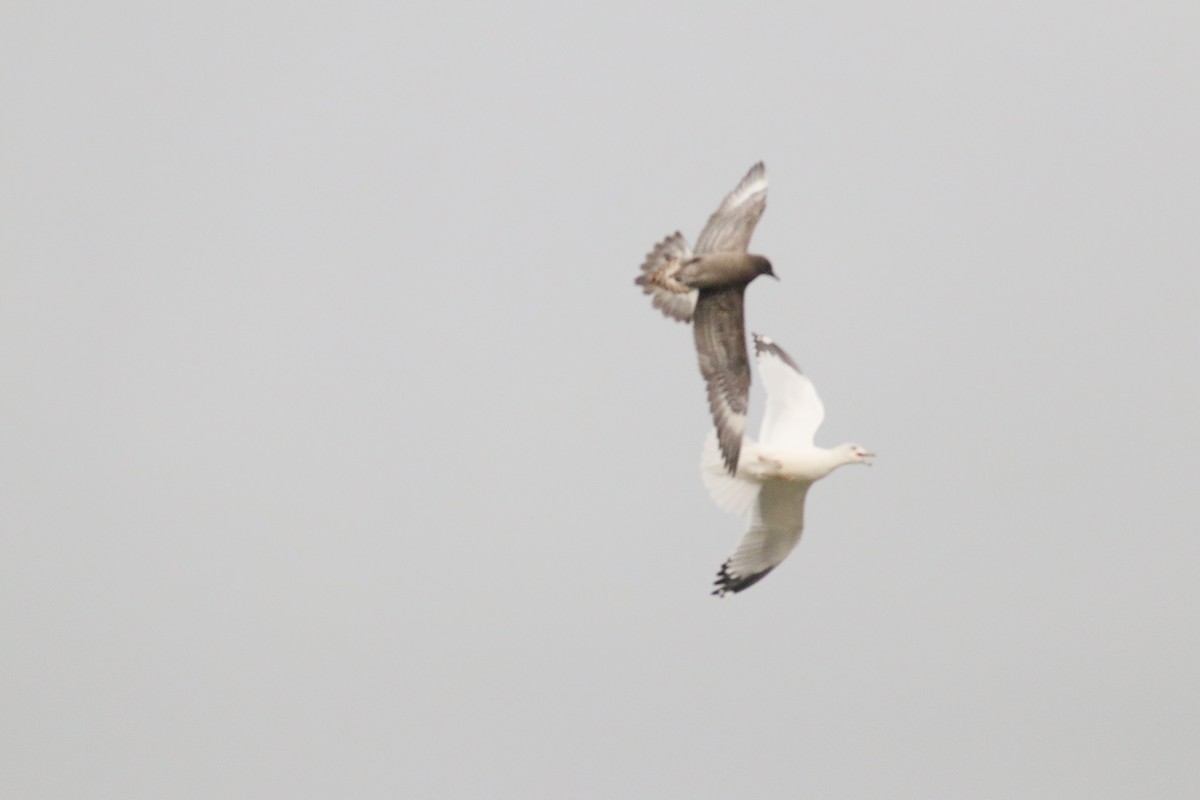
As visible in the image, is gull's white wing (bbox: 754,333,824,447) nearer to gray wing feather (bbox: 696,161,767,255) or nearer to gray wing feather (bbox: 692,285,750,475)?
gray wing feather (bbox: 692,285,750,475)

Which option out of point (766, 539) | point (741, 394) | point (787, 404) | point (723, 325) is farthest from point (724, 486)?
point (723, 325)

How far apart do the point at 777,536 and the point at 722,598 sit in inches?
30.4

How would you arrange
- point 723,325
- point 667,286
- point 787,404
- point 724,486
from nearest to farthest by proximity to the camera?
point 723,325
point 667,286
point 724,486
point 787,404

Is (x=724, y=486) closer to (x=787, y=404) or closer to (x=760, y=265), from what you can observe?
(x=787, y=404)

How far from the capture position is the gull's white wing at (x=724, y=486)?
22.3 m

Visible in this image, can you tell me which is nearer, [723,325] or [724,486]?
[723,325]

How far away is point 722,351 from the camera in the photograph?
20.5m

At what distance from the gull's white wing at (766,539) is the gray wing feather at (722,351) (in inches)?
72.2

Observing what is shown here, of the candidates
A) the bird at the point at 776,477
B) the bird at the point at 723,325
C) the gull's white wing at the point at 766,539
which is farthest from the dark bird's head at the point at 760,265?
the gull's white wing at the point at 766,539

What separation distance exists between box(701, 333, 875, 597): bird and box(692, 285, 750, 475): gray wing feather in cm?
115

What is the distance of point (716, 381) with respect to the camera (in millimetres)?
20500

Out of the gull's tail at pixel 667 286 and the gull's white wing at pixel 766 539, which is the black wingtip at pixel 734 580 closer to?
the gull's white wing at pixel 766 539

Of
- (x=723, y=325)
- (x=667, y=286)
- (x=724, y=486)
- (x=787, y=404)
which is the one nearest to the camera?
(x=723, y=325)

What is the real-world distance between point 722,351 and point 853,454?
216 cm
